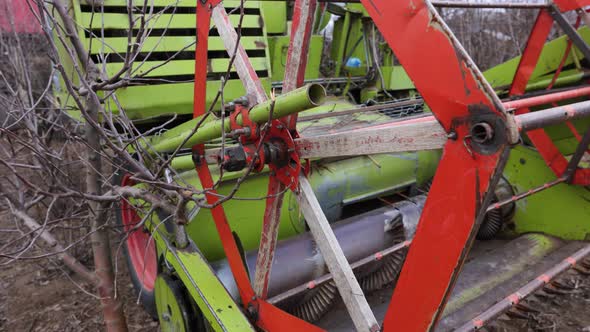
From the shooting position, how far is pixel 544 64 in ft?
10.4

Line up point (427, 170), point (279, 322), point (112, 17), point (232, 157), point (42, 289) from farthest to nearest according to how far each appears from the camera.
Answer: point (42, 289) → point (427, 170) → point (112, 17) → point (279, 322) → point (232, 157)

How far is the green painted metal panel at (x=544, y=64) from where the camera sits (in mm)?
2994

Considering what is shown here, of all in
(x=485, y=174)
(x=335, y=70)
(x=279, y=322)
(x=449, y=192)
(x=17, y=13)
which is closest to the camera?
(x=485, y=174)

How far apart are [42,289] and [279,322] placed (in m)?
2.72

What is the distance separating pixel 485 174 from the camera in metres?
0.96

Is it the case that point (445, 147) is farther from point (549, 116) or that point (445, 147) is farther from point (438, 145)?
point (549, 116)

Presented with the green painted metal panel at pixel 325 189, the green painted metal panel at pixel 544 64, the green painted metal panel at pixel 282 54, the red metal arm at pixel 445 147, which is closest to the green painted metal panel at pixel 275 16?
the green painted metal panel at pixel 282 54

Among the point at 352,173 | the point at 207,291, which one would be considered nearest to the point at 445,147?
the point at 207,291

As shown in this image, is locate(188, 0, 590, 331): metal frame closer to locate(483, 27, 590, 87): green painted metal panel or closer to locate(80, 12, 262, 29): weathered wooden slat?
locate(80, 12, 262, 29): weathered wooden slat

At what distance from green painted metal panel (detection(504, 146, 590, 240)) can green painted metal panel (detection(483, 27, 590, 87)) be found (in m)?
0.57

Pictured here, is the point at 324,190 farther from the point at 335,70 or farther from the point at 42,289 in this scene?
the point at 42,289

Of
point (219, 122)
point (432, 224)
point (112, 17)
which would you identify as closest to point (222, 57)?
point (112, 17)

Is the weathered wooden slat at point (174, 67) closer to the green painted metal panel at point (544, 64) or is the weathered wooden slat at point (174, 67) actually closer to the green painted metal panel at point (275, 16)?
the green painted metal panel at point (275, 16)

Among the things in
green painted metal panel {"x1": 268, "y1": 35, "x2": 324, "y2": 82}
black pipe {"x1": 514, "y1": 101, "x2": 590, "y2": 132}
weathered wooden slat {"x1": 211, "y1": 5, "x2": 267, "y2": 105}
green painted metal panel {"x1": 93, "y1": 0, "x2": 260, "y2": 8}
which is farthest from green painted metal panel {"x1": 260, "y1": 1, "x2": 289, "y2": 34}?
black pipe {"x1": 514, "y1": 101, "x2": 590, "y2": 132}
